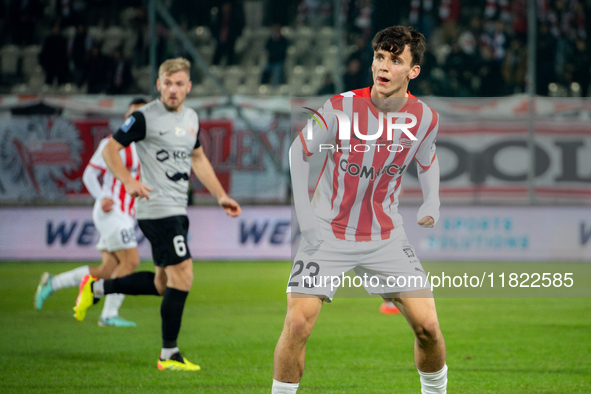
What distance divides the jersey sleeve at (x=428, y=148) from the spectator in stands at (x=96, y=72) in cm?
1167

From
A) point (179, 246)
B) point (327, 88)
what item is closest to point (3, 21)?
point (327, 88)

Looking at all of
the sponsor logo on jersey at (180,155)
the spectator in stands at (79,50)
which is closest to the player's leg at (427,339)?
the sponsor logo on jersey at (180,155)

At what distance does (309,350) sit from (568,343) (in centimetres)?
207

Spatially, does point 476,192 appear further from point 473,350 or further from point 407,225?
point 473,350

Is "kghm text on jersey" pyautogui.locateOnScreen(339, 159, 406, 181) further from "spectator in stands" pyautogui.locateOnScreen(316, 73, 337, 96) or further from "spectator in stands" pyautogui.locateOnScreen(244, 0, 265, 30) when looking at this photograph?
"spectator in stands" pyautogui.locateOnScreen(244, 0, 265, 30)

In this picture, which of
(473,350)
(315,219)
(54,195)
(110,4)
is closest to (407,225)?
(54,195)

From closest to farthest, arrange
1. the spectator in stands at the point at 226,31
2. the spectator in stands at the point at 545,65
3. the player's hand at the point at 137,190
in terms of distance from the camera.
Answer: the player's hand at the point at 137,190 < the spectator in stands at the point at 545,65 < the spectator in stands at the point at 226,31

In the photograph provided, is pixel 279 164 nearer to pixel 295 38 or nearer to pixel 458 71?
pixel 458 71

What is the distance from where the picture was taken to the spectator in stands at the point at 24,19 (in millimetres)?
15672

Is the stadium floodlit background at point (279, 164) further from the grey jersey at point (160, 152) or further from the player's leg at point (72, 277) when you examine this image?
the grey jersey at point (160, 152)

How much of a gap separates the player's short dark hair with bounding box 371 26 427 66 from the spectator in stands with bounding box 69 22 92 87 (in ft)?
39.6

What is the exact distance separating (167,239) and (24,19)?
482 inches

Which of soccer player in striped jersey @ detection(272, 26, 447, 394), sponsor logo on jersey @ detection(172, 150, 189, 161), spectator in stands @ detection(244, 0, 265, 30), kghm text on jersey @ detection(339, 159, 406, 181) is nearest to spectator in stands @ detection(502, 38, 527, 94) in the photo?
spectator in stands @ detection(244, 0, 265, 30)

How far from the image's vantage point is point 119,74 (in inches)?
577
